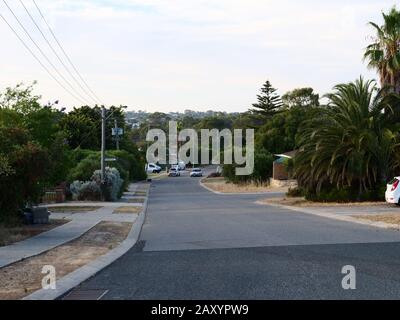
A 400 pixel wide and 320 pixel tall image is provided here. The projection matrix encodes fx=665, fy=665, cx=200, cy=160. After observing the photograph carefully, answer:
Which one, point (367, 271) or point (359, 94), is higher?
point (359, 94)

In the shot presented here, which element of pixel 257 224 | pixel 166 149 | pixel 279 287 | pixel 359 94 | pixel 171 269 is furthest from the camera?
pixel 166 149

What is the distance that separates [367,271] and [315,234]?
6829 millimetres

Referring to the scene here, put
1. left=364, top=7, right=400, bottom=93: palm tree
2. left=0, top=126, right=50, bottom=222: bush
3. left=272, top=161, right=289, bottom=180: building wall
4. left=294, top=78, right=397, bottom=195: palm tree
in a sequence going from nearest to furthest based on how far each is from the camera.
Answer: left=0, top=126, right=50, bottom=222: bush, left=294, top=78, right=397, bottom=195: palm tree, left=364, top=7, right=400, bottom=93: palm tree, left=272, top=161, right=289, bottom=180: building wall

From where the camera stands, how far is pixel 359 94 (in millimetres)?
35531

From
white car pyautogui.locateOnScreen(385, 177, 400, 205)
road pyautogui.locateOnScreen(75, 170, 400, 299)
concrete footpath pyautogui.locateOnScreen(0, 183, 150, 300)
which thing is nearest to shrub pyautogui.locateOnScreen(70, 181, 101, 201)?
concrete footpath pyautogui.locateOnScreen(0, 183, 150, 300)

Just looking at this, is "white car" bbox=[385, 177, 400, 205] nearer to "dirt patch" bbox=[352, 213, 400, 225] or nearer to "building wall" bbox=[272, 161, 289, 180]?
"dirt patch" bbox=[352, 213, 400, 225]

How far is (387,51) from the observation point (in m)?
39.9

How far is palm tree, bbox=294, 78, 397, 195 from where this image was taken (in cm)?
3419

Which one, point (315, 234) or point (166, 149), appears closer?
point (315, 234)

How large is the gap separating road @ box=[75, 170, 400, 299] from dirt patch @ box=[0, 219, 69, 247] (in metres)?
3.31

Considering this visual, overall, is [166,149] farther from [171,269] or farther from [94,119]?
[171,269]

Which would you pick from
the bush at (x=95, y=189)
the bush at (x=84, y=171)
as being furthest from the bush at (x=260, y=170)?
the bush at (x=95, y=189)

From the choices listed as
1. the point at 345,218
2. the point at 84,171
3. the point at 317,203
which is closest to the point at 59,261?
the point at 345,218
